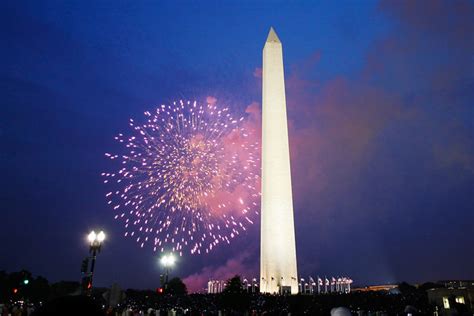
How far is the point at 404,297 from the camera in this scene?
128 feet

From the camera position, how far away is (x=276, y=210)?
1940 inches

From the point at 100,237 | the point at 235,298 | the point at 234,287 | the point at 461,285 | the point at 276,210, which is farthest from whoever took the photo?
the point at 461,285

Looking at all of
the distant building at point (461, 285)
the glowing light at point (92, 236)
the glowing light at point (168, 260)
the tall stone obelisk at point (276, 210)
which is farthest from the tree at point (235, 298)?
the distant building at point (461, 285)

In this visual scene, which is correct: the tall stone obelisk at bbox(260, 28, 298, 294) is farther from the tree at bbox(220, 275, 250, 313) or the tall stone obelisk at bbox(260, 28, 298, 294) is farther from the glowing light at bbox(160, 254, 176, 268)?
the glowing light at bbox(160, 254, 176, 268)

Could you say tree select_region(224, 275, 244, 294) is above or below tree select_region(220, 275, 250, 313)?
above

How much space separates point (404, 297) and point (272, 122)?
81.3ft

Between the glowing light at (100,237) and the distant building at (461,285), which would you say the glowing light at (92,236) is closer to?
the glowing light at (100,237)

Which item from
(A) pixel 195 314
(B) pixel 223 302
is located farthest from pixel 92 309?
(B) pixel 223 302

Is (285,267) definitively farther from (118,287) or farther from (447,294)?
(118,287)

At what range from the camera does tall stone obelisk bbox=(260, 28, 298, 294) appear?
48438mm

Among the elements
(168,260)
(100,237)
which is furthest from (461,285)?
(100,237)

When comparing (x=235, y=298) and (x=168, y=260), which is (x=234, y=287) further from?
(x=168, y=260)

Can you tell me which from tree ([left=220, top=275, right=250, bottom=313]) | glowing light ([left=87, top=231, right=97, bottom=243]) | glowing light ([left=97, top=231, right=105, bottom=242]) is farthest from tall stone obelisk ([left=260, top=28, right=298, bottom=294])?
glowing light ([left=87, top=231, right=97, bottom=243])

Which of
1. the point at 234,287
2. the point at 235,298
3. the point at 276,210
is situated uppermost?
the point at 276,210
